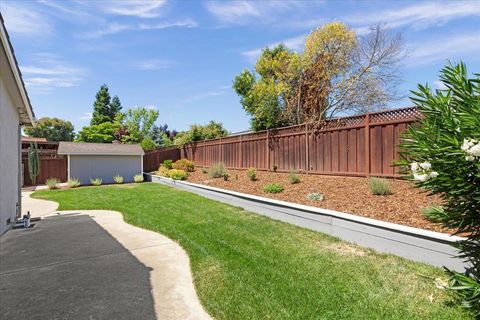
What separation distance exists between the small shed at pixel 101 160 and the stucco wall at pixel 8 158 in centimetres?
1025

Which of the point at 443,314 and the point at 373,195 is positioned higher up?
the point at 373,195

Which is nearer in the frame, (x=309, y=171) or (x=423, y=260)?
(x=423, y=260)

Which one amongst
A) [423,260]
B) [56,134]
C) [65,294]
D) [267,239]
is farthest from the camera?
[56,134]

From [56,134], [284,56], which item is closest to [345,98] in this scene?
[284,56]

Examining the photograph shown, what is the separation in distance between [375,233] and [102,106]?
46272 millimetres

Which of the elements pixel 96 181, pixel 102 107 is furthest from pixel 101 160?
pixel 102 107

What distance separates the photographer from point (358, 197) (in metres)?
6.38

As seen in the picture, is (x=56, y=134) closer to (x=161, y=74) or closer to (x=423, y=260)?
(x=161, y=74)

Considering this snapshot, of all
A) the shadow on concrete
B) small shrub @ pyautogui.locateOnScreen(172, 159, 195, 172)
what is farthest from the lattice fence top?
small shrub @ pyautogui.locateOnScreen(172, 159, 195, 172)

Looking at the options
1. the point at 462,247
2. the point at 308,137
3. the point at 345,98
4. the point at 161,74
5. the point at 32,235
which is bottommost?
the point at 32,235

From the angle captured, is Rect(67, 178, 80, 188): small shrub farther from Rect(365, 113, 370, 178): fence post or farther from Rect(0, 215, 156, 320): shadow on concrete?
Rect(365, 113, 370, 178): fence post

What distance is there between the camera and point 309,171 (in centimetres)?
980

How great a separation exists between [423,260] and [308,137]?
6.47 metres

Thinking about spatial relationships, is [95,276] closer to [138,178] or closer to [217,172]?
[217,172]
